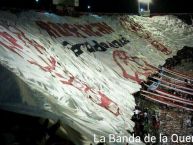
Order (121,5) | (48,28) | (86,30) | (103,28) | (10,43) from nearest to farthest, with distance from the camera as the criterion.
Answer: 1. (10,43)
2. (48,28)
3. (86,30)
4. (103,28)
5. (121,5)

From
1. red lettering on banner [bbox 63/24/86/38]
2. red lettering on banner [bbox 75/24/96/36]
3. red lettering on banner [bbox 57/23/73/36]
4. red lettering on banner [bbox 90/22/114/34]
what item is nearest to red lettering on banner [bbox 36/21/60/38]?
red lettering on banner [bbox 57/23/73/36]

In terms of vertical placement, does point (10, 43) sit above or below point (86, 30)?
above

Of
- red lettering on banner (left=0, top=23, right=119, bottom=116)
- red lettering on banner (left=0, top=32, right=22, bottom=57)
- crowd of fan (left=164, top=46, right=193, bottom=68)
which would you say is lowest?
crowd of fan (left=164, top=46, right=193, bottom=68)

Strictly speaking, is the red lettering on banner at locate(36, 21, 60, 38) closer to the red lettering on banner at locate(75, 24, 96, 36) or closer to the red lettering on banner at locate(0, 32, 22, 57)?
the red lettering on banner at locate(75, 24, 96, 36)

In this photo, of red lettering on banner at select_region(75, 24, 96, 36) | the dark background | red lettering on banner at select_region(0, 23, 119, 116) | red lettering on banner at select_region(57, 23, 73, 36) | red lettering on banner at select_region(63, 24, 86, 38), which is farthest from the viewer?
the dark background

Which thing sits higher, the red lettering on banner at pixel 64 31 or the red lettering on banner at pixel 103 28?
the red lettering on banner at pixel 64 31

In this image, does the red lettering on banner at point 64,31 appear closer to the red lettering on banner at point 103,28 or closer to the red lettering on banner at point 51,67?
the red lettering on banner at point 103,28

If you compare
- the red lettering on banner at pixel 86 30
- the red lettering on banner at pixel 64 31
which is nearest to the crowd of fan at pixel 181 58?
the red lettering on banner at pixel 86 30

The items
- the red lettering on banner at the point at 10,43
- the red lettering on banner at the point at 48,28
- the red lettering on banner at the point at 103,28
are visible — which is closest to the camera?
the red lettering on banner at the point at 10,43

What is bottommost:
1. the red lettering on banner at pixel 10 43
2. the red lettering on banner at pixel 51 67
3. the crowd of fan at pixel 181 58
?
the crowd of fan at pixel 181 58

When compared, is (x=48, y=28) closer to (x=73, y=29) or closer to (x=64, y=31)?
(x=64, y=31)

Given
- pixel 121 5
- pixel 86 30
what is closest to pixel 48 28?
pixel 86 30

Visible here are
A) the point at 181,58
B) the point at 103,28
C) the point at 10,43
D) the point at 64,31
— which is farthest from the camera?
the point at 181,58

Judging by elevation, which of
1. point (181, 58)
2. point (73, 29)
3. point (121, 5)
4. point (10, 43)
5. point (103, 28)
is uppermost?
point (121, 5)
